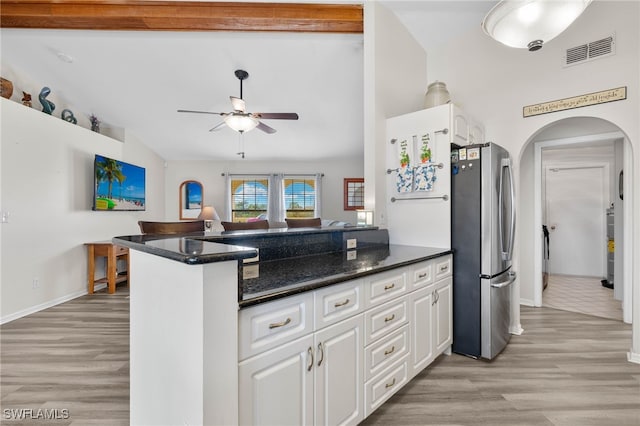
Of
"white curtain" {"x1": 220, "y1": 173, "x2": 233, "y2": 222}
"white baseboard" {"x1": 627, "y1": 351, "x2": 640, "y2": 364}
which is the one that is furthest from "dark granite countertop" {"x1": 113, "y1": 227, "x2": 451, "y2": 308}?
"white curtain" {"x1": 220, "y1": 173, "x2": 233, "y2": 222}

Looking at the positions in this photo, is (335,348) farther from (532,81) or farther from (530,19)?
(532,81)

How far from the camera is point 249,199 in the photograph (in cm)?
712

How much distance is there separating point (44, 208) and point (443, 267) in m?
4.50

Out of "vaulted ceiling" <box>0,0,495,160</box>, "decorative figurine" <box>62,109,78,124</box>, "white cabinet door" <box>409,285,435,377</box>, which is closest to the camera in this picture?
"white cabinet door" <box>409,285,435,377</box>

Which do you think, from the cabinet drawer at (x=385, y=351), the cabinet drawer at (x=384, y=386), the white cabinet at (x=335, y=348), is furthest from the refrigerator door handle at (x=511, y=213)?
the cabinet drawer at (x=384, y=386)

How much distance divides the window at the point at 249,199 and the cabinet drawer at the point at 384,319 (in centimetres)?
567

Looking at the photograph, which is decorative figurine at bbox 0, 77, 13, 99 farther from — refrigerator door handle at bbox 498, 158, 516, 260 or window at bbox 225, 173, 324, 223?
refrigerator door handle at bbox 498, 158, 516, 260

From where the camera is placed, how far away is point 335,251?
7.16 feet

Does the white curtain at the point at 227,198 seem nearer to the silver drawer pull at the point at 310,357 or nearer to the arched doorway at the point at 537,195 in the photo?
the arched doorway at the point at 537,195

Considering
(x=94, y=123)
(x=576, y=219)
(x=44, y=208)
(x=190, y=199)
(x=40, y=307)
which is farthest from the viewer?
(x=190, y=199)

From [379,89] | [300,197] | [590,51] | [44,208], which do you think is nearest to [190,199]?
[300,197]

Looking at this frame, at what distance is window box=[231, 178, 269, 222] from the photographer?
708 cm

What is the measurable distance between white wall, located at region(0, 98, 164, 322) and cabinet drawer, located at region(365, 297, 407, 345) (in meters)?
3.86

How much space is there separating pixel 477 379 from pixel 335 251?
4.22 feet
